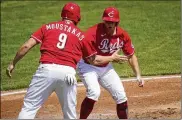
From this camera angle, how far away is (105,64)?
29.9 feet

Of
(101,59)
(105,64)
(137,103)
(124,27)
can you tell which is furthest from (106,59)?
(124,27)

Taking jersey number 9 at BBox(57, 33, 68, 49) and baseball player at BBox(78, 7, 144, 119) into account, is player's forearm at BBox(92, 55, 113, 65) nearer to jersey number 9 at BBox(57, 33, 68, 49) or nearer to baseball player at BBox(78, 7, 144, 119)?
baseball player at BBox(78, 7, 144, 119)

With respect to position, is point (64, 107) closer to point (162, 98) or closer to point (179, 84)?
point (162, 98)

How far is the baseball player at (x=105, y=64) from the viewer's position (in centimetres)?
887

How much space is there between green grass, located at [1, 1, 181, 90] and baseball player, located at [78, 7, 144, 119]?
5.67 meters

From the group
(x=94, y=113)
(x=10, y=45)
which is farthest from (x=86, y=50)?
(x=10, y=45)

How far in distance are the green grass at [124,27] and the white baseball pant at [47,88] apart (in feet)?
23.3

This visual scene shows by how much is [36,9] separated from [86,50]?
70.2ft

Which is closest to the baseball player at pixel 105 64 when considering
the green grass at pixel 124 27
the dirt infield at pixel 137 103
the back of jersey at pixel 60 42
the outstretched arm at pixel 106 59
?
the outstretched arm at pixel 106 59

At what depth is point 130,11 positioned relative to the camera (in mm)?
26547

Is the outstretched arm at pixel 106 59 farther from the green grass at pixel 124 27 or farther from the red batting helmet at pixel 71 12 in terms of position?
the green grass at pixel 124 27

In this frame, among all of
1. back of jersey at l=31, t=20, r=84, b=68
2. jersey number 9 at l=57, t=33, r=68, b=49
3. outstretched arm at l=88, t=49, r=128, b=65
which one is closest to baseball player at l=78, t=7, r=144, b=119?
outstretched arm at l=88, t=49, r=128, b=65

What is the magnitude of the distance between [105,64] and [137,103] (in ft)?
9.80

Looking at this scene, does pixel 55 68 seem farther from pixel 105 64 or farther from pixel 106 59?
pixel 105 64
